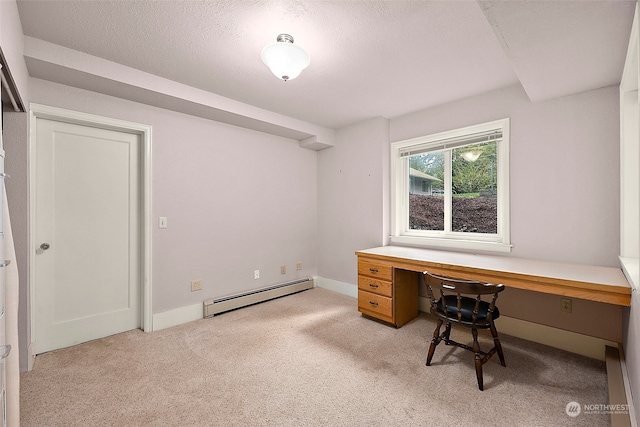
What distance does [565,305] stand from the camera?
238 cm

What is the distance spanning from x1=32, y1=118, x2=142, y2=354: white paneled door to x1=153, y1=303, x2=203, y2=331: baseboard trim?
0.75 ft

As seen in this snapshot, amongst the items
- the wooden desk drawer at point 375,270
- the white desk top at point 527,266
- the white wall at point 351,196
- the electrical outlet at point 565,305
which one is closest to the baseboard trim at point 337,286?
the white wall at point 351,196

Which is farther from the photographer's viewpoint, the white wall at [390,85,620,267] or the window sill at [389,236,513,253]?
the window sill at [389,236,513,253]

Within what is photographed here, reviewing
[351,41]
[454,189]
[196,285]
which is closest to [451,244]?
[454,189]

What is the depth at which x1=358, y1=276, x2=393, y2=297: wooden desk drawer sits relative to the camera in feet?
9.34

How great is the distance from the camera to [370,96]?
2.96 meters

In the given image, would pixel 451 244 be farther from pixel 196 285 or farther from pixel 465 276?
pixel 196 285

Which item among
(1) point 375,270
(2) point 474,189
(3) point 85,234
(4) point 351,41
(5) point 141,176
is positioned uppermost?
(4) point 351,41

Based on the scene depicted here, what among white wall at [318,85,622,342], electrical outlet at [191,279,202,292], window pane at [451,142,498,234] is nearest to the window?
window pane at [451,142,498,234]

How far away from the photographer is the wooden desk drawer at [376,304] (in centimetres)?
285

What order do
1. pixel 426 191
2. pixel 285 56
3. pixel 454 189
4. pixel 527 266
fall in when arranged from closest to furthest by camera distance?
pixel 285 56 → pixel 527 266 → pixel 454 189 → pixel 426 191

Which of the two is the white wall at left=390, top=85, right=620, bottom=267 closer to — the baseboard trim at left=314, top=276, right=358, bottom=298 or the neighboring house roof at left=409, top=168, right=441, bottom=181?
the neighboring house roof at left=409, top=168, right=441, bottom=181

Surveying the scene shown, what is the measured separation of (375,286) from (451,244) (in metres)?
0.96

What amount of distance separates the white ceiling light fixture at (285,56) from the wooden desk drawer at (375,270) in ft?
6.40
